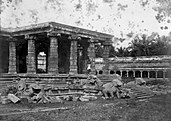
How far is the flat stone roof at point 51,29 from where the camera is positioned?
20.1m

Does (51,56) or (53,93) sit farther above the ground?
(51,56)

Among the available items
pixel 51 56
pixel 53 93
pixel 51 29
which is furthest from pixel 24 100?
pixel 51 29

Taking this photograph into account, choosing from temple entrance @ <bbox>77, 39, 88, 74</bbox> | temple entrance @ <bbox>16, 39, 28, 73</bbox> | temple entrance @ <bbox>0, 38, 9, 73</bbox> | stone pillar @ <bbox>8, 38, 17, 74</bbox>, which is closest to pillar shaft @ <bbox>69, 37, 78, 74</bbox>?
temple entrance @ <bbox>77, 39, 88, 74</bbox>

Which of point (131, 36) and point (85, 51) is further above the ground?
point (131, 36)

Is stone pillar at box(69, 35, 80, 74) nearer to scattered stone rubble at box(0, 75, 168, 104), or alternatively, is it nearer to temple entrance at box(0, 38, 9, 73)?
scattered stone rubble at box(0, 75, 168, 104)

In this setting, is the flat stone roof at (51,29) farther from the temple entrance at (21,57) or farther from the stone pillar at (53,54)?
the temple entrance at (21,57)

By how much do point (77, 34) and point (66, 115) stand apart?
1291 centimetres

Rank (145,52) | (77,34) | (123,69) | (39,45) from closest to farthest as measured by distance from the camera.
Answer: (77,34)
(39,45)
(123,69)
(145,52)

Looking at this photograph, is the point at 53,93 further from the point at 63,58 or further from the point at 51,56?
the point at 63,58

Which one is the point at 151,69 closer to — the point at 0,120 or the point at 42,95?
the point at 42,95

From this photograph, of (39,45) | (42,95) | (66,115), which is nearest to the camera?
(66,115)

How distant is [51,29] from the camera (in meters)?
20.1

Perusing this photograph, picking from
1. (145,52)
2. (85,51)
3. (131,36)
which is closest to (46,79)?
(85,51)

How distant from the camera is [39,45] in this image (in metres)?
30.4
